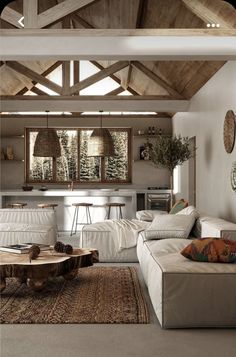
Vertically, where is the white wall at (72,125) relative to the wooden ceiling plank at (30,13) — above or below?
below

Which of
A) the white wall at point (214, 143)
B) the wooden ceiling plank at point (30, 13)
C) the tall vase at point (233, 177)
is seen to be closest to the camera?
the wooden ceiling plank at point (30, 13)

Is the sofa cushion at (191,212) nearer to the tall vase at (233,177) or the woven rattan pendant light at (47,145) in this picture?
the tall vase at (233,177)

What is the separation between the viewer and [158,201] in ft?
38.8

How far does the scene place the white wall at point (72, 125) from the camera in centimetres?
1294

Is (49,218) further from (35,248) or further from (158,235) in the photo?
(35,248)

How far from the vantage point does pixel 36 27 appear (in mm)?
5484

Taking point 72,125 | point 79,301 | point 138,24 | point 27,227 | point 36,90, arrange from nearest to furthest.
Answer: point 79,301 → point 27,227 → point 138,24 → point 36,90 → point 72,125

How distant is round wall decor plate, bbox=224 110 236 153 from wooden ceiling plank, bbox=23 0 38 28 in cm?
266

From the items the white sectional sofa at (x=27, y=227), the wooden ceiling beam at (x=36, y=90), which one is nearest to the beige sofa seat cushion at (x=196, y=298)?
the white sectional sofa at (x=27, y=227)

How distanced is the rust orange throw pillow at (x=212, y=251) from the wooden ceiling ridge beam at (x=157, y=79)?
6.51m

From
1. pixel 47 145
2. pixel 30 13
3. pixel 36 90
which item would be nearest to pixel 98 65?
pixel 36 90

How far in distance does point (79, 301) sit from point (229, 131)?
10.4 feet

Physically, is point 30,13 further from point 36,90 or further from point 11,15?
point 36,90

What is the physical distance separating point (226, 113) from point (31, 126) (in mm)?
6941
